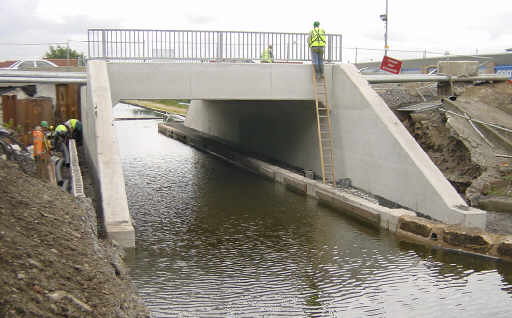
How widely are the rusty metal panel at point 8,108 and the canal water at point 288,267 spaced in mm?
5487

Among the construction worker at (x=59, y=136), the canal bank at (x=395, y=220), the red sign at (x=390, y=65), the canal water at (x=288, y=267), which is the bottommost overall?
the canal water at (x=288, y=267)

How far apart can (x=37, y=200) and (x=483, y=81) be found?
17.7m

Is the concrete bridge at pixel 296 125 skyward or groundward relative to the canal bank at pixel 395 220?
skyward

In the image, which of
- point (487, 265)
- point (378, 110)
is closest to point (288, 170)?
point (378, 110)

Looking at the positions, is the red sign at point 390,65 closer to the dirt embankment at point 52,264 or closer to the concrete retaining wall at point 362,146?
the concrete retaining wall at point 362,146

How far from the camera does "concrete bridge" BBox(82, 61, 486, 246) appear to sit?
12188 millimetres

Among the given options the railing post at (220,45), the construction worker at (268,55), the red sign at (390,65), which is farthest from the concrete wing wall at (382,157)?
the red sign at (390,65)

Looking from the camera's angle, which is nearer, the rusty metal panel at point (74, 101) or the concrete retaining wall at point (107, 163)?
the concrete retaining wall at point (107, 163)

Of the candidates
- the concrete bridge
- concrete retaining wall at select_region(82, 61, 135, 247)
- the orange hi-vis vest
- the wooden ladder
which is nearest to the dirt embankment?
concrete retaining wall at select_region(82, 61, 135, 247)

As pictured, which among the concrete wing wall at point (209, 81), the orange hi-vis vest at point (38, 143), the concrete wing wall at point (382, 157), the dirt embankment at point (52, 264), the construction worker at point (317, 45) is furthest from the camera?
the construction worker at point (317, 45)

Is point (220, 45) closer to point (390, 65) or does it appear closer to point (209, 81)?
point (209, 81)

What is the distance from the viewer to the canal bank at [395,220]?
10.7m

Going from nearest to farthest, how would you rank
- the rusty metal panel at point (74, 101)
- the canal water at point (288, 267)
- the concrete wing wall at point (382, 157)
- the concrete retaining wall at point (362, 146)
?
the canal water at point (288, 267) < the concrete wing wall at point (382, 157) < the concrete retaining wall at point (362, 146) < the rusty metal panel at point (74, 101)

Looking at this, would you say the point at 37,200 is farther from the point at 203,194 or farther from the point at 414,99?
the point at 414,99
